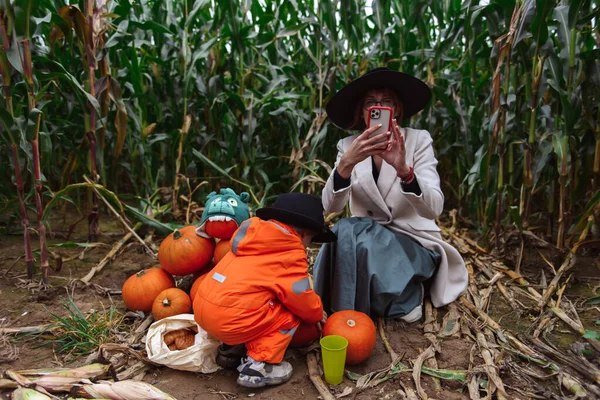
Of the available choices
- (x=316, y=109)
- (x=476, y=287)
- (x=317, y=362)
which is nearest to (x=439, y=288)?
(x=476, y=287)

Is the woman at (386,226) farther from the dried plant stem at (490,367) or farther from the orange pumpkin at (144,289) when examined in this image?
the orange pumpkin at (144,289)

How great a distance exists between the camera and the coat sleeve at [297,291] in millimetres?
1933

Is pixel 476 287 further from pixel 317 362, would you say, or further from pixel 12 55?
pixel 12 55

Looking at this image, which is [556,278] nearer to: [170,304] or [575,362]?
[575,362]

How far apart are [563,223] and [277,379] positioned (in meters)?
2.20

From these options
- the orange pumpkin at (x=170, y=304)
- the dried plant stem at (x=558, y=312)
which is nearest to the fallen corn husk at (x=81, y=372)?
the orange pumpkin at (x=170, y=304)

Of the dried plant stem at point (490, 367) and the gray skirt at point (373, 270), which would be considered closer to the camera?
the dried plant stem at point (490, 367)

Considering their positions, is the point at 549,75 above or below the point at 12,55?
below

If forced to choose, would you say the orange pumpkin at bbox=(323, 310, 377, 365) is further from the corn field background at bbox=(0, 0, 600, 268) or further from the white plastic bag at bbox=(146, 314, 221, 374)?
the corn field background at bbox=(0, 0, 600, 268)

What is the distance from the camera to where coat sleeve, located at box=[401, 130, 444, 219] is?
2225 mm

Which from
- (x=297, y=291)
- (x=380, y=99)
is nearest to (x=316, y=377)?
(x=297, y=291)

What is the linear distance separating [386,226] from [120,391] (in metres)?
1.58

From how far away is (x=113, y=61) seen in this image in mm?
3693

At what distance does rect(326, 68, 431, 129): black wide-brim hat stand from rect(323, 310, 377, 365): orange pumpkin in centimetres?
115
